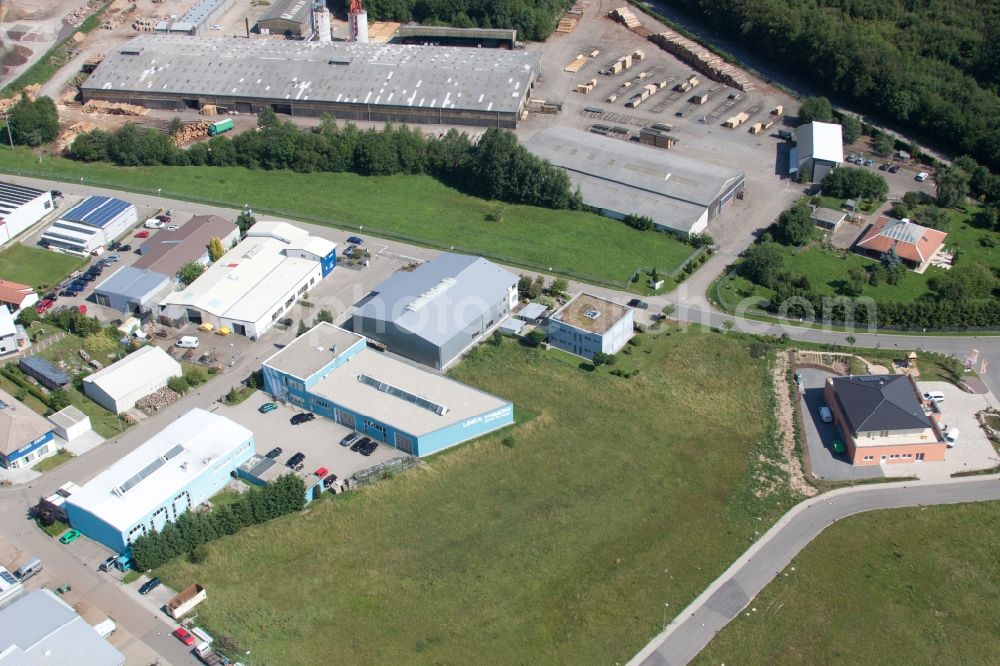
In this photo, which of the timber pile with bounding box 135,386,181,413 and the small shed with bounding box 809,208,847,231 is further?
the small shed with bounding box 809,208,847,231

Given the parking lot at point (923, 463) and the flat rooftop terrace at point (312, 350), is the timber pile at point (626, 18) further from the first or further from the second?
Answer: the flat rooftop terrace at point (312, 350)

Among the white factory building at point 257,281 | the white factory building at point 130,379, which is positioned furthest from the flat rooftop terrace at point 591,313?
the white factory building at point 130,379

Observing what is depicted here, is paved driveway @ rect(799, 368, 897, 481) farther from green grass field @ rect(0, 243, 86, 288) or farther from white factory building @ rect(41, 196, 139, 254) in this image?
green grass field @ rect(0, 243, 86, 288)

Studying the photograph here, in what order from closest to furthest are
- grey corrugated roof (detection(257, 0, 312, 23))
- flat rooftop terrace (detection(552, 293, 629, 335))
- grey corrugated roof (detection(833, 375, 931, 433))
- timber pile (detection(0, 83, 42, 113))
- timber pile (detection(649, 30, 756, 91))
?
grey corrugated roof (detection(833, 375, 931, 433)) → flat rooftop terrace (detection(552, 293, 629, 335)) → timber pile (detection(0, 83, 42, 113)) → timber pile (detection(649, 30, 756, 91)) → grey corrugated roof (detection(257, 0, 312, 23))

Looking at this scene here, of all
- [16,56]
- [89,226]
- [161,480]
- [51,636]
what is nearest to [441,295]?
[161,480]

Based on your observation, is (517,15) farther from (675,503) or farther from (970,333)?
(675,503)

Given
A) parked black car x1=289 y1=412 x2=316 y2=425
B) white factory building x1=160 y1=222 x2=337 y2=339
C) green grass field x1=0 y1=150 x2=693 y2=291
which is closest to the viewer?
parked black car x1=289 y1=412 x2=316 y2=425

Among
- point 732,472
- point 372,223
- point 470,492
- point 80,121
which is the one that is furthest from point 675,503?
point 80,121

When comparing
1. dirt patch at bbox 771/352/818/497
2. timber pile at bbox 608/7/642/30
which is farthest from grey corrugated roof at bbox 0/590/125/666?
timber pile at bbox 608/7/642/30

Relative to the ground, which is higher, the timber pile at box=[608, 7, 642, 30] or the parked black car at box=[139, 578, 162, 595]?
the timber pile at box=[608, 7, 642, 30]
